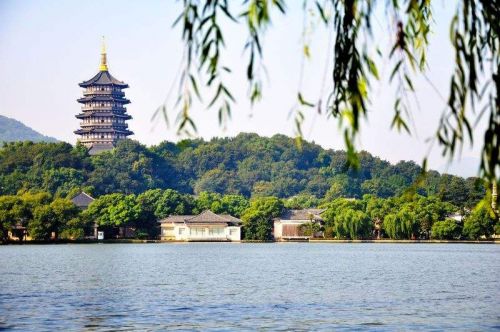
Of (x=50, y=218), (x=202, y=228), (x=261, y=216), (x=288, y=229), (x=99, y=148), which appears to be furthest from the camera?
(x=99, y=148)

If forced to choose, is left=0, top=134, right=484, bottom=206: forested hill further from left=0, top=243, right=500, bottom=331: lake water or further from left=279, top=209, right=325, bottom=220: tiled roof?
left=0, top=243, right=500, bottom=331: lake water

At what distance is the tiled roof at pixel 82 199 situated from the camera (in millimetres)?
95844

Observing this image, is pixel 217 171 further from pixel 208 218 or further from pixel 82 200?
pixel 82 200

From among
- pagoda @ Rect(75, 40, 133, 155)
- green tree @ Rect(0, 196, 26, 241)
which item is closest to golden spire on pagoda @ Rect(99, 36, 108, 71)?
pagoda @ Rect(75, 40, 133, 155)

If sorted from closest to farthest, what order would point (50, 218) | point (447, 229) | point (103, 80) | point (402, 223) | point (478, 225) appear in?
point (50, 218), point (478, 225), point (447, 229), point (402, 223), point (103, 80)

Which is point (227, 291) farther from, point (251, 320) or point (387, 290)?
point (251, 320)

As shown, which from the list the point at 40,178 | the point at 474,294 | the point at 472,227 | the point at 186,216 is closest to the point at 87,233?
the point at 186,216

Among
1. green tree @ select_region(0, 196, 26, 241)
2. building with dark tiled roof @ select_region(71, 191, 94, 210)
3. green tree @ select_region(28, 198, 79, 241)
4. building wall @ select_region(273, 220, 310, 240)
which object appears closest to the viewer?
green tree @ select_region(0, 196, 26, 241)

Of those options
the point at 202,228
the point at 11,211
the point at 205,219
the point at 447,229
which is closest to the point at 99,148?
the point at 202,228

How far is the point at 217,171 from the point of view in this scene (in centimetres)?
14325

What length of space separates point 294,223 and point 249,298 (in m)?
69.7

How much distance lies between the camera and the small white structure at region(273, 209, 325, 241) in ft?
316

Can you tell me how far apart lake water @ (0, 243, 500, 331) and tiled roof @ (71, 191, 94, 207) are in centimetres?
4903

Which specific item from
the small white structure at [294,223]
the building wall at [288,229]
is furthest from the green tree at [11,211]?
the building wall at [288,229]
